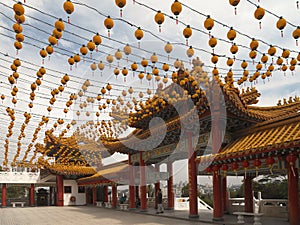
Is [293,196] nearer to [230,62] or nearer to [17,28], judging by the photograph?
Answer: [230,62]

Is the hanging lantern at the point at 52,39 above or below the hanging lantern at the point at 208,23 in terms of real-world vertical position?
below

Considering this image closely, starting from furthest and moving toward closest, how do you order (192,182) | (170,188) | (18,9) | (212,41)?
1. (170,188)
2. (192,182)
3. (212,41)
4. (18,9)

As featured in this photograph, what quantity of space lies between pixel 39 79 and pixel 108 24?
3186 millimetres

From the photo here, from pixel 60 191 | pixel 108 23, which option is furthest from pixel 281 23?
pixel 60 191

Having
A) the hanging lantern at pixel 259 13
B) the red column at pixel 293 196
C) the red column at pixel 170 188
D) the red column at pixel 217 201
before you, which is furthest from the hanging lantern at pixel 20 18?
the red column at pixel 170 188

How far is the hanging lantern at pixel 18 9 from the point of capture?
675cm

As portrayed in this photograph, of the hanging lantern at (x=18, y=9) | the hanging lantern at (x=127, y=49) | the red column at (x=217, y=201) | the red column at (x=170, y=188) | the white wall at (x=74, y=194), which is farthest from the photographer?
the white wall at (x=74, y=194)

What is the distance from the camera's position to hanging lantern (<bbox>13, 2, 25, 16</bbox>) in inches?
266

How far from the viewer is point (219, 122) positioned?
13.9 meters

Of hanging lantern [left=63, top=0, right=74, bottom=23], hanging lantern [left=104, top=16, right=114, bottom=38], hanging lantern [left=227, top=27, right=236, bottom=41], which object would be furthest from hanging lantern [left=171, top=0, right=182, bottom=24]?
hanging lantern [left=63, top=0, right=74, bottom=23]

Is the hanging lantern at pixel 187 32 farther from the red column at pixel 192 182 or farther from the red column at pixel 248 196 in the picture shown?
the red column at pixel 248 196

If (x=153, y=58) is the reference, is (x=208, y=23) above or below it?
above

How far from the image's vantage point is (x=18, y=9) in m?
6.76

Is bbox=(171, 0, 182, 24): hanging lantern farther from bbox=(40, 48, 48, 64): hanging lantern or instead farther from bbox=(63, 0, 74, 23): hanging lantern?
bbox=(40, 48, 48, 64): hanging lantern
